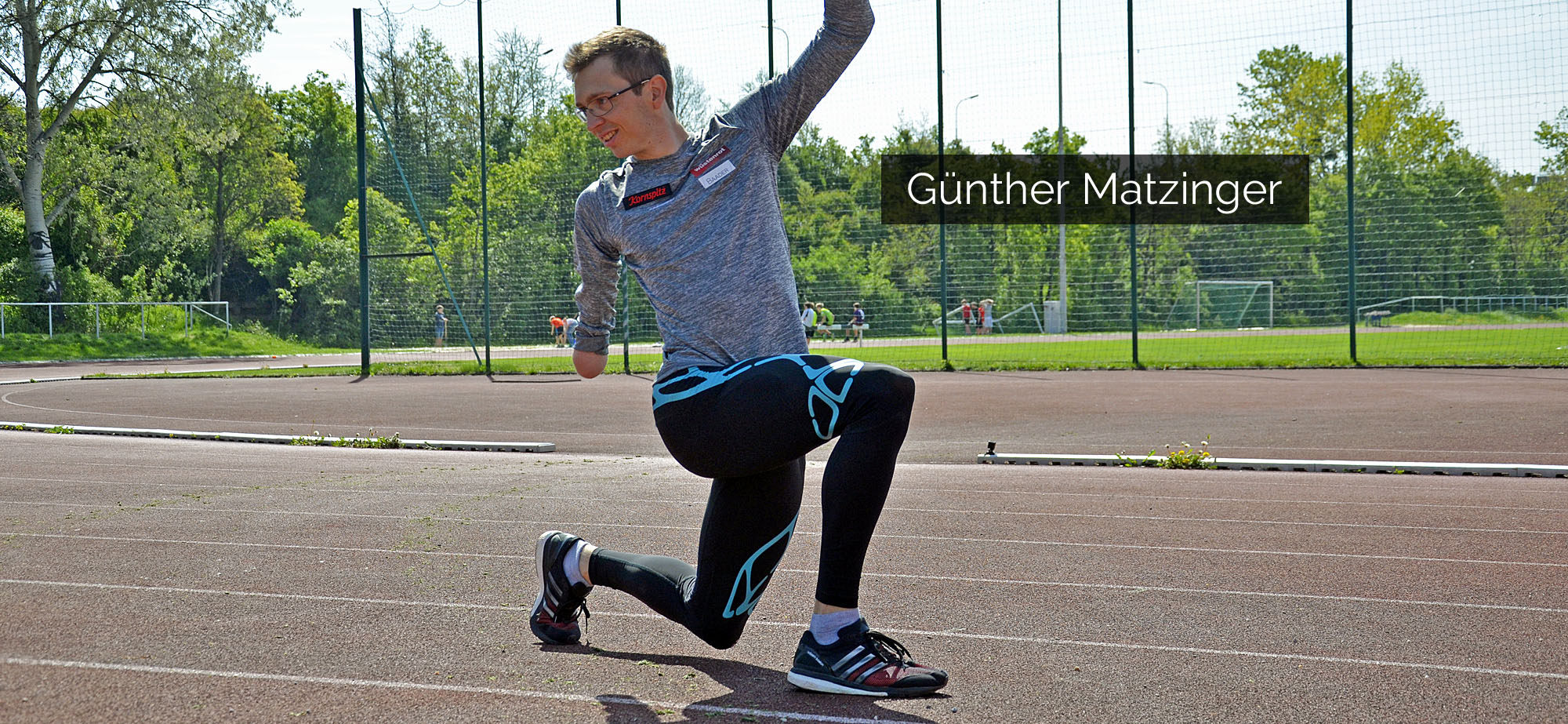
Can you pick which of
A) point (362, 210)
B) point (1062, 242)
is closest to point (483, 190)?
point (362, 210)

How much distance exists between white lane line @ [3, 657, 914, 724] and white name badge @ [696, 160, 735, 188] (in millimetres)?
1220

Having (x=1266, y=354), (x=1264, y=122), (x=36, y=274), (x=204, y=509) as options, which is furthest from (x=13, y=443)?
(x=1264, y=122)

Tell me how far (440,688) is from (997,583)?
2.06 meters

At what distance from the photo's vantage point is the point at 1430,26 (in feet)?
Result: 60.7

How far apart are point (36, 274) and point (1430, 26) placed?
33.5 m

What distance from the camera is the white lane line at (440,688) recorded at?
2861 mm

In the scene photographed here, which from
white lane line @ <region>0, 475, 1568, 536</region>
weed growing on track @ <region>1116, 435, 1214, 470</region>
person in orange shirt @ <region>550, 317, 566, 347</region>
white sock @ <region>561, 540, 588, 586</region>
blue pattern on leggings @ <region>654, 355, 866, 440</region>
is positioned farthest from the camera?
person in orange shirt @ <region>550, 317, 566, 347</region>

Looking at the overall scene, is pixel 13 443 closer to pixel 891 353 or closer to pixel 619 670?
pixel 619 670

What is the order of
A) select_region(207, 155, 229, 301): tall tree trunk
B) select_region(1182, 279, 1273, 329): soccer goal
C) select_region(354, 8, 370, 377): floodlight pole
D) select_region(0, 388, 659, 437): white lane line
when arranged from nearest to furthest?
select_region(0, 388, 659, 437): white lane line
select_region(354, 8, 370, 377): floodlight pole
select_region(1182, 279, 1273, 329): soccer goal
select_region(207, 155, 229, 301): tall tree trunk

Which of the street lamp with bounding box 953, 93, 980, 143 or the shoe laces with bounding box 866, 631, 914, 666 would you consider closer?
the shoe laces with bounding box 866, 631, 914, 666

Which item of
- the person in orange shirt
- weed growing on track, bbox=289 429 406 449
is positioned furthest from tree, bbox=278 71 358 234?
weed growing on track, bbox=289 429 406 449

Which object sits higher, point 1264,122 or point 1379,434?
point 1264,122

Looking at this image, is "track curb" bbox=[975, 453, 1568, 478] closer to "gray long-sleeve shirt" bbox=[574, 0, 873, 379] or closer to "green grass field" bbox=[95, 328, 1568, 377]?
"gray long-sleeve shirt" bbox=[574, 0, 873, 379]

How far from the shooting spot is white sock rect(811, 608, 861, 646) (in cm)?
297
